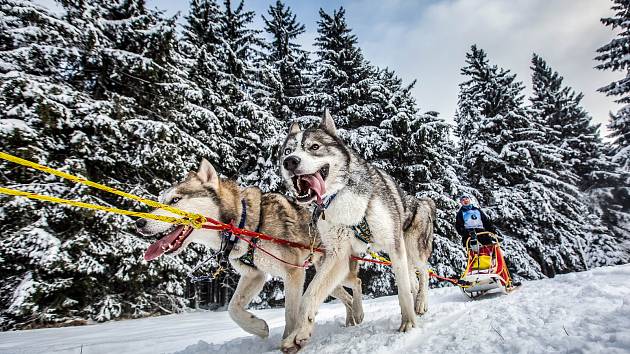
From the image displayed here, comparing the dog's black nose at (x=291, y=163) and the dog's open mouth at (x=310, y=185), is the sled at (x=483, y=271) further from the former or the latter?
the dog's black nose at (x=291, y=163)

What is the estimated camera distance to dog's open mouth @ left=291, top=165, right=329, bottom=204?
9.85ft

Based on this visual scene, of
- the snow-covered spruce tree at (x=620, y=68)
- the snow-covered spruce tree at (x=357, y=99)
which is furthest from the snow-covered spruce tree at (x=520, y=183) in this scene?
the snow-covered spruce tree at (x=357, y=99)

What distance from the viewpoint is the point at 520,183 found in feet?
62.3

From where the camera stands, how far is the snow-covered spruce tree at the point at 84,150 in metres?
7.18

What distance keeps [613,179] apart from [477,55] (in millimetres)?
14756

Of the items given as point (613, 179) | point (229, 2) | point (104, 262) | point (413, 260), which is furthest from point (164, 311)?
point (613, 179)

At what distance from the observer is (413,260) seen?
4.41 m

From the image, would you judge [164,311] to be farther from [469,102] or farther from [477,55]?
[477,55]

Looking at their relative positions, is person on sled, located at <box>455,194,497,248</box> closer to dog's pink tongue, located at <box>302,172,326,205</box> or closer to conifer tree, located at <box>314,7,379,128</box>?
dog's pink tongue, located at <box>302,172,326,205</box>

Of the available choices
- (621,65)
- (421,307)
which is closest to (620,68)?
(621,65)

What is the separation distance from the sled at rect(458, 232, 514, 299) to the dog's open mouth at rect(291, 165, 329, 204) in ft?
14.0

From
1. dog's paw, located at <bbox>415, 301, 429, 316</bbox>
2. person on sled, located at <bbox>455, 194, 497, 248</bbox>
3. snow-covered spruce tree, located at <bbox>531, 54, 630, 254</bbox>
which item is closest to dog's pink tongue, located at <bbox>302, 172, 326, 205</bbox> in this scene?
dog's paw, located at <bbox>415, 301, 429, 316</bbox>

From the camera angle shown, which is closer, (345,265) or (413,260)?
(345,265)

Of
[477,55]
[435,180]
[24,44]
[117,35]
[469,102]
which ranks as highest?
[477,55]
